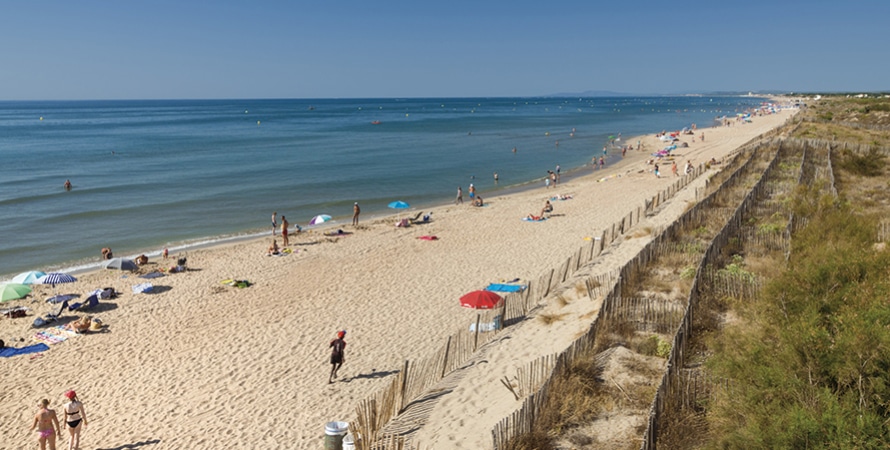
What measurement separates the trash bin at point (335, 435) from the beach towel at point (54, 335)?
9926 millimetres

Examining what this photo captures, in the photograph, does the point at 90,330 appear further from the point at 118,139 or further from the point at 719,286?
the point at 118,139

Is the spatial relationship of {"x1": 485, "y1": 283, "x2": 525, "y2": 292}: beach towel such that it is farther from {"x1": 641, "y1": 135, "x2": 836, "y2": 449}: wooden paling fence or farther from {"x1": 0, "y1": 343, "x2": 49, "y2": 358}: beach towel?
{"x1": 0, "y1": 343, "x2": 49, "y2": 358}: beach towel

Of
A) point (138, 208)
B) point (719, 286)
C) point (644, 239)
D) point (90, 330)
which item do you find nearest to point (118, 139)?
point (138, 208)

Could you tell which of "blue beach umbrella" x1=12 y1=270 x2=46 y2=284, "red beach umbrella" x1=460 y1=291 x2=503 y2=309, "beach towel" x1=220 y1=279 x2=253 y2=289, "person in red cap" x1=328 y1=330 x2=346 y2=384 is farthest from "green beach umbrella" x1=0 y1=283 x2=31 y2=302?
"red beach umbrella" x1=460 y1=291 x2=503 y2=309

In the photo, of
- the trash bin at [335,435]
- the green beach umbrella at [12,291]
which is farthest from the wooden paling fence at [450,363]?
the green beach umbrella at [12,291]

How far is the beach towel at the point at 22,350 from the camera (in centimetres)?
1429

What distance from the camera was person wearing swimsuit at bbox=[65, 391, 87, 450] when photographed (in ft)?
33.2

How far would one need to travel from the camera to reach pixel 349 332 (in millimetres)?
14930

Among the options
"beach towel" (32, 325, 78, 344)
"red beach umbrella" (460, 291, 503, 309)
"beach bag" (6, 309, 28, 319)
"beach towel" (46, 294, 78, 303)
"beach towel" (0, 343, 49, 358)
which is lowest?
"beach towel" (0, 343, 49, 358)

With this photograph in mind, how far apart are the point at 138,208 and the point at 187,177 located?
11.2 metres

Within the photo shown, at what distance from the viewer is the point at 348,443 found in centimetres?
824

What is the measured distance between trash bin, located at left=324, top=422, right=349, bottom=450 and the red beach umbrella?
6.24 metres

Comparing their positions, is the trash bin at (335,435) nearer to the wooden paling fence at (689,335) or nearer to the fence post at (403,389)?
the fence post at (403,389)

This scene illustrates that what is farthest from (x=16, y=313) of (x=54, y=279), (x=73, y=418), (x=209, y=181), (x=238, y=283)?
(x=209, y=181)
